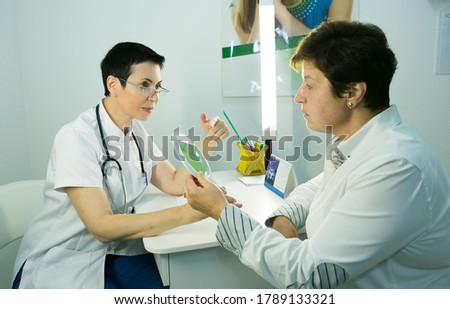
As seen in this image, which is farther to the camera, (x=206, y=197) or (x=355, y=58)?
(x=206, y=197)

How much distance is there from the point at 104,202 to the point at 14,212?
420 mm

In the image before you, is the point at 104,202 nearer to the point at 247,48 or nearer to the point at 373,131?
the point at 373,131

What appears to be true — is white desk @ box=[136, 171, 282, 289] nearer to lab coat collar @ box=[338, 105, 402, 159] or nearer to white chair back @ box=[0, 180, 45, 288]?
lab coat collar @ box=[338, 105, 402, 159]

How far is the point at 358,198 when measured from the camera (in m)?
0.74

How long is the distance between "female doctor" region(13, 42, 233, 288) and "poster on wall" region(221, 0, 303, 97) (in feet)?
2.20

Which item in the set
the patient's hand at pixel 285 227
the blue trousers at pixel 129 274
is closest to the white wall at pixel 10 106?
the blue trousers at pixel 129 274

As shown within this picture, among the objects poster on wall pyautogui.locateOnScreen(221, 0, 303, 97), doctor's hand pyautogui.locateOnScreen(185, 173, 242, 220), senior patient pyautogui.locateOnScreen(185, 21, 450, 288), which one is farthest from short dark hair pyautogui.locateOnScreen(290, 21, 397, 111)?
poster on wall pyautogui.locateOnScreen(221, 0, 303, 97)

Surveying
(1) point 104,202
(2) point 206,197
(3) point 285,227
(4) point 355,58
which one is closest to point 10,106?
(1) point 104,202

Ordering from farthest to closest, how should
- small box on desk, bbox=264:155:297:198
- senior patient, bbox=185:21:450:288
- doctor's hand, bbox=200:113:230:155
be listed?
doctor's hand, bbox=200:113:230:155, small box on desk, bbox=264:155:297:198, senior patient, bbox=185:21:450:288

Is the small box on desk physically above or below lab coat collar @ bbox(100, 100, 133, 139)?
below

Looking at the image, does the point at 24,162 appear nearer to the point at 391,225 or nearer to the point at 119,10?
the point at 119,10

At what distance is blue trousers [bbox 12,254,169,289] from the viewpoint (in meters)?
1.21

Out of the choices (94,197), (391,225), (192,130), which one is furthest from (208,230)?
(192,130)

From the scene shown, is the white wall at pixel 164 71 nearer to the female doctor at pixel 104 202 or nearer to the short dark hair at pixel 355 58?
the female doctor at pixel 104 202
